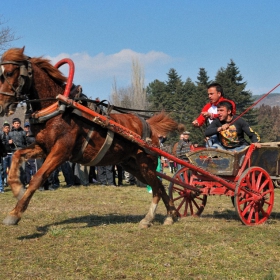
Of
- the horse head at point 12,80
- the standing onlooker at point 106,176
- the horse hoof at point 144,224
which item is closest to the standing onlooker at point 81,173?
the standing onlooker at point 106,176

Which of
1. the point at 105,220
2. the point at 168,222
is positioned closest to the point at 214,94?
the point at 168,222

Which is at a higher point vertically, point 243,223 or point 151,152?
point 151,152

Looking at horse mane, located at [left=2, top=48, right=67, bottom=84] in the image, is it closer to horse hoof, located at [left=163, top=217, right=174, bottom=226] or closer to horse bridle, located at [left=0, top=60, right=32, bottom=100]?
horse bridle, located at [left=0, top=60, right=32, bottom=100]

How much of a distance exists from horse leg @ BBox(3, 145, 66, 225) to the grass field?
0.30 metres

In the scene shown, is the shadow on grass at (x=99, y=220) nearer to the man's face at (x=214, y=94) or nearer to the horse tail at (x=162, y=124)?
the horse tail at (x=162, y=124)

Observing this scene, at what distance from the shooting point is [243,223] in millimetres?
7117

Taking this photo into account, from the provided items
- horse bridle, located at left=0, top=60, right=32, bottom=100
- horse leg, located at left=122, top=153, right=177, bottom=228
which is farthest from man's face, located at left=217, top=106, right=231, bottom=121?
horse bridle, located at left=0, top=60, right=32, bottom=100

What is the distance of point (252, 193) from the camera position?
285 inches

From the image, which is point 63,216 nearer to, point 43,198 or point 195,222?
point 195,222

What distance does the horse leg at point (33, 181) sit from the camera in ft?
19.4

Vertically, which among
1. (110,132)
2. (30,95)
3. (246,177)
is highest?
(30,95)

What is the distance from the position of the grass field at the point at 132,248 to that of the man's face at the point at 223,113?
69.8 inches

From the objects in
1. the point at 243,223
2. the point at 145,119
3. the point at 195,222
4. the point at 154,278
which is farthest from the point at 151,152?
A: the point at 154,278

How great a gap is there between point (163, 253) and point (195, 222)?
224 cm
